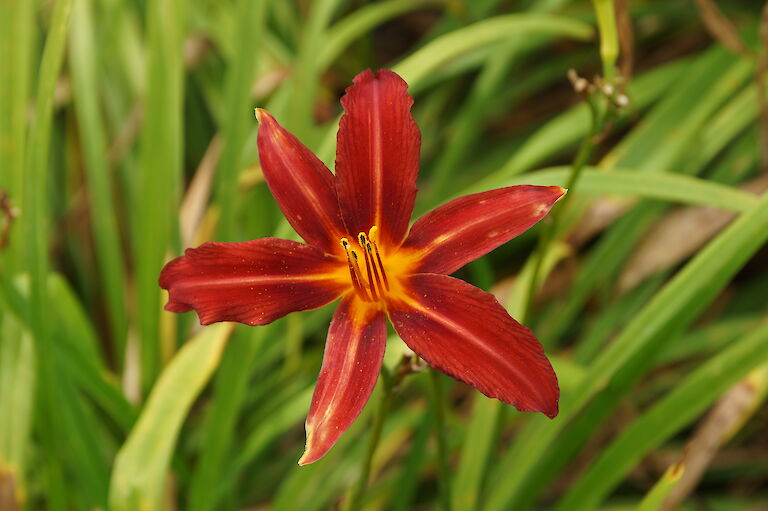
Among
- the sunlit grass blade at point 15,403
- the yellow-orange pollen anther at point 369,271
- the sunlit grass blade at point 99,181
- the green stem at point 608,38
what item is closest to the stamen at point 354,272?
the yellow-orange pollen anther at point 369,271

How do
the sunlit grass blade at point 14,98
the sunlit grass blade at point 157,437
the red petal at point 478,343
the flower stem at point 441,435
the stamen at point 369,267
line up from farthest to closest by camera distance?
the sunlit grass blade at point 14,98
the sunlit grass blade at point 157,437
the flower stem at point 441,435
the stamen at point 369,267
the red petal at point 478,343

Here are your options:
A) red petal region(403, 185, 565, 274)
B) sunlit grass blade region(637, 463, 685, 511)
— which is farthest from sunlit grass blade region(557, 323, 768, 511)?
red petal region(403, 185, 565, 274)

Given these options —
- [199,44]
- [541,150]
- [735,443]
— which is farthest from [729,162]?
[199,44]

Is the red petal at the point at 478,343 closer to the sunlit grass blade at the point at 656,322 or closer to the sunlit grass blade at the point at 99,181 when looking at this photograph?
the sunlit grass blade at the point at 656,322

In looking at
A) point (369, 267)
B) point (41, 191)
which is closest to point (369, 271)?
point (369, 267)

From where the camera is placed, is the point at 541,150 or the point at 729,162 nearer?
the point at 541,150

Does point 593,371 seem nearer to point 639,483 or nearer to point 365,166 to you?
point 365,166

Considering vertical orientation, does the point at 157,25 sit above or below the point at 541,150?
above
